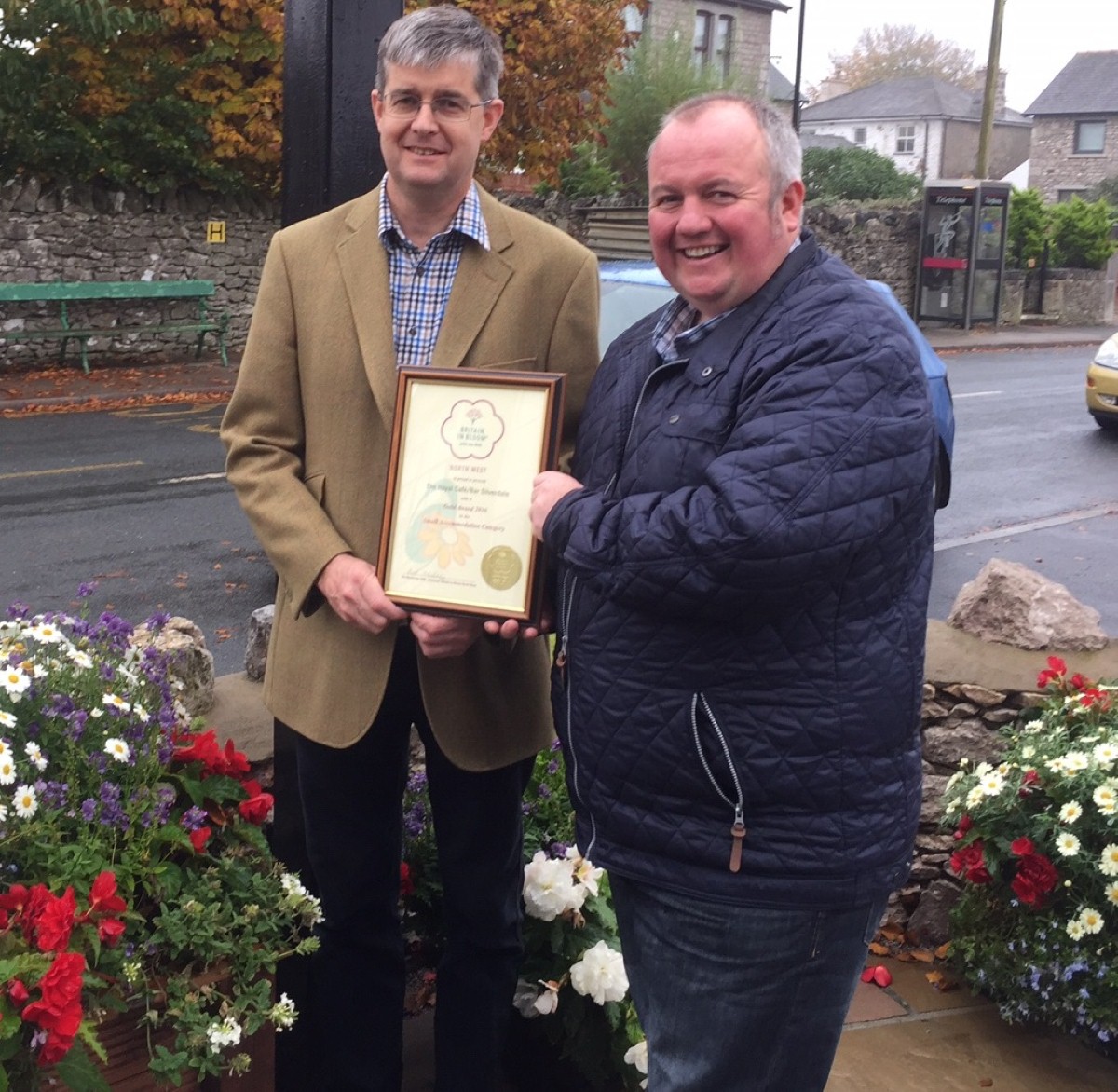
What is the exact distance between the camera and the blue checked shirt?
2.39 metres

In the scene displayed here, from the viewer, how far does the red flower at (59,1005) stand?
1.87m

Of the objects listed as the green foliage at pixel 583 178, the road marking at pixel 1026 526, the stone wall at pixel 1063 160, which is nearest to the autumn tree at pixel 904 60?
the stone wall at pixel 1063 160

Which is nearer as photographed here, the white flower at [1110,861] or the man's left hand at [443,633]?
the man's left hand at [443,633]

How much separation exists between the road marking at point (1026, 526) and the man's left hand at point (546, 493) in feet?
24.6

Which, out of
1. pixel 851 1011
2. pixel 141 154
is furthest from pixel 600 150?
pixel 851 1011

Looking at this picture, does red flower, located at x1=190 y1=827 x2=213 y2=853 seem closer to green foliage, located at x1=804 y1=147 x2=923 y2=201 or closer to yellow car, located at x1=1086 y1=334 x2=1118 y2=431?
yellow car, located at x1=1086 y1=334 x2=1118 y2=431

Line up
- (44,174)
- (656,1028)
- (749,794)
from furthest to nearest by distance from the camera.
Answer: (44,174)
(656,1028)
(749,794)

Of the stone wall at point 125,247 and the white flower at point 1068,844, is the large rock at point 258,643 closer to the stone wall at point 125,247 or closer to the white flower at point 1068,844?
the white flower at point 1068,844

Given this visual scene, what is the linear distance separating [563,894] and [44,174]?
17039mm

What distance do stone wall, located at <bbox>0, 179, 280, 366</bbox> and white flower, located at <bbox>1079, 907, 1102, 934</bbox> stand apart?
16.3 metres

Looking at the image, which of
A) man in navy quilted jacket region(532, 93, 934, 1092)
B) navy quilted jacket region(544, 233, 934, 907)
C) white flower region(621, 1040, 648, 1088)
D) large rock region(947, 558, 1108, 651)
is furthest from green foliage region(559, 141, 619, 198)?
navy quilted jacket region(544, 233, 934, 907)

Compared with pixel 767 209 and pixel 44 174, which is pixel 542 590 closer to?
pixel 767 209

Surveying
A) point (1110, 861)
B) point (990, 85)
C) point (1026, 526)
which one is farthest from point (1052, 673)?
point (990, 85)

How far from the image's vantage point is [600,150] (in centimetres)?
2870
